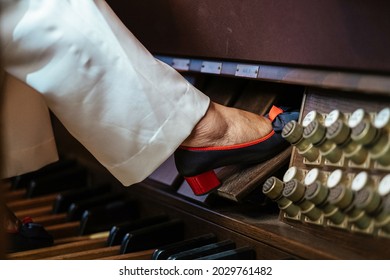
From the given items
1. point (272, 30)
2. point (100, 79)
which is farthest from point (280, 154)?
point (100, 79)

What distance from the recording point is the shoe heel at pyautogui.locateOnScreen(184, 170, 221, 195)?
142 cm

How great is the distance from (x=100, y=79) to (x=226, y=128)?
27 cm

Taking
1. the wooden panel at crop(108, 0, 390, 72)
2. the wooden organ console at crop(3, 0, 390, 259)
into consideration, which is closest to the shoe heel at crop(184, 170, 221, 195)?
the wooden organ console at crop(3, 0, 390, 259)

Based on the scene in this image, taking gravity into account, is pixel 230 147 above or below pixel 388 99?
below

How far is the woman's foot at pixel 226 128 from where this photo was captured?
4.40ft

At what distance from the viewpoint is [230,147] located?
1.37m

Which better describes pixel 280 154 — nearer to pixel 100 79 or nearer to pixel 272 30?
pixel 272 30

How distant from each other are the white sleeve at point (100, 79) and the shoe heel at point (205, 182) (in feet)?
0.35

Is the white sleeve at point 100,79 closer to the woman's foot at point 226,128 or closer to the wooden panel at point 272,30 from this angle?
the woman's foot at point 226,128

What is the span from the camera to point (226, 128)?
1.37 meters

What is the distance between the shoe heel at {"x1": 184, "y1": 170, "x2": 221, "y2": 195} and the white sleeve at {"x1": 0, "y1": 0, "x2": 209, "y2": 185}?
0.35ft

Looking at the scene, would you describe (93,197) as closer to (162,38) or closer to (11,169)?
(11,169)
